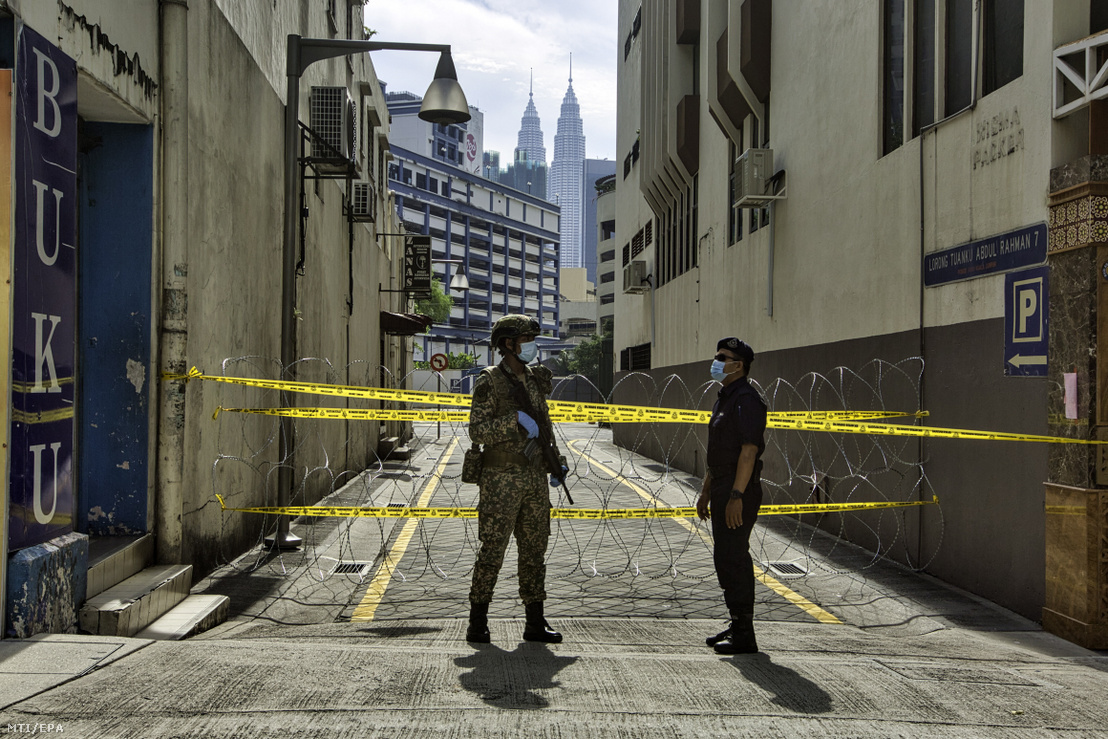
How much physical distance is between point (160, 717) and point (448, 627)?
7.87 ft

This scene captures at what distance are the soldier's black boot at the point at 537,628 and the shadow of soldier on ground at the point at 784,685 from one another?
102 cm

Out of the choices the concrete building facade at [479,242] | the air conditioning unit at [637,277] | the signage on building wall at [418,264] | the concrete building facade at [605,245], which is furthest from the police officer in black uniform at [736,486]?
the concrete building facade at [479,242]

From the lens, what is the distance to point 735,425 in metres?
5.14

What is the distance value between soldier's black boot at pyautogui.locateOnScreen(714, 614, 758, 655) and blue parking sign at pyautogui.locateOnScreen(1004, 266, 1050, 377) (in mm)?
2848

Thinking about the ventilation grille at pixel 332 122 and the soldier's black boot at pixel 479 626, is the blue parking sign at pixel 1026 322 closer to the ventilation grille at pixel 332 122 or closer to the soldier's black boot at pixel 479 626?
the soldier's black boot at pixel 479 626

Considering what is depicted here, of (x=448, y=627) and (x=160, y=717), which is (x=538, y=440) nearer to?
(x=448, y=627)

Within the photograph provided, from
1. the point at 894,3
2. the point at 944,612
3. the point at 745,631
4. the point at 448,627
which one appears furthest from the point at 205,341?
the point at 894,3

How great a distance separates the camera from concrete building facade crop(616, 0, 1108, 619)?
6.20 m

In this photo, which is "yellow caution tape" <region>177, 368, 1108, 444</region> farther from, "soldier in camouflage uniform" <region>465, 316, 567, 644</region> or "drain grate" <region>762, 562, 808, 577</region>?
"soldier in camouflage uniform" <region>465, 316, 567, 644</region>

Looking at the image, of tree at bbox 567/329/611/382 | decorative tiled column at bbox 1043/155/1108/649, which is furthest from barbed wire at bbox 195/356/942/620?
tree at bbox 567/329/611/382

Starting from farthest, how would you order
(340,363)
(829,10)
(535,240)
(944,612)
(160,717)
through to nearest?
(535,240), (340,363), (829,10), (944,612), (160,717)

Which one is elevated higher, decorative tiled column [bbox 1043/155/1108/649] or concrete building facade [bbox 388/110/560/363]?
concrete building facade [bbox 388/110/560/363]

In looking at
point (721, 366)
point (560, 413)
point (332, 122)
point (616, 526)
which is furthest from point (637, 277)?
point (721, 366)

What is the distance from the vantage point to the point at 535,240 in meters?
123
